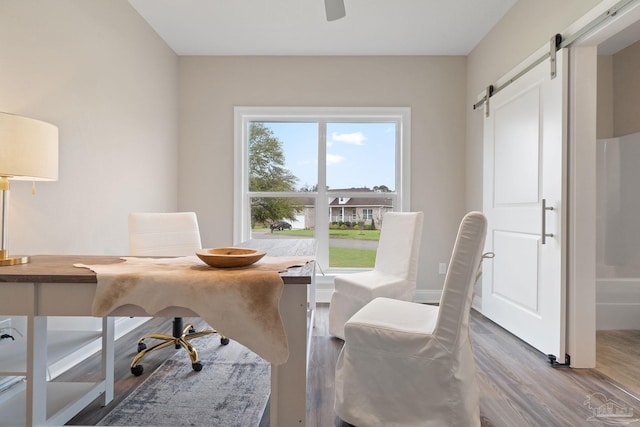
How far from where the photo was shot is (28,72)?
1925 mm

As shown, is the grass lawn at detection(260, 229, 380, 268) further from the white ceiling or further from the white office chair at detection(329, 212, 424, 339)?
the white ceiling

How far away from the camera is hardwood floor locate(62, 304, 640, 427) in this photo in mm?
1643

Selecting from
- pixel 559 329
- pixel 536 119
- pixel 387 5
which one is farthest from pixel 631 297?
pixel 387 5

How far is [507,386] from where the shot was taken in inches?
76.7

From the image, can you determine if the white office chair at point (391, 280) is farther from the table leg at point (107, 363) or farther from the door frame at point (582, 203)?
the table leg at point (107, 363)

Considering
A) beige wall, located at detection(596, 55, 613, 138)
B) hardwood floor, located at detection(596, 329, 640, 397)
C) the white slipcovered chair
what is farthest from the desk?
beige wall, located at detection(596, 55, 613, 138)

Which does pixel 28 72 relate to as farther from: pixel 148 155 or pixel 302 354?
pixel 302 354

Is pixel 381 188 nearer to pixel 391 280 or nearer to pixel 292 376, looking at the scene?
pixel 391 280

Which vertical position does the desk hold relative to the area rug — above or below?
above

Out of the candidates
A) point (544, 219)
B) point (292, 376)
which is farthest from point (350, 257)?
point (292, 376)

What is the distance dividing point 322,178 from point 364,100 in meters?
0.96

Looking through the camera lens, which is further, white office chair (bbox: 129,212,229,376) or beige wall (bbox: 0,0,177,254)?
white office chair (bbox: 129,212,229,376)

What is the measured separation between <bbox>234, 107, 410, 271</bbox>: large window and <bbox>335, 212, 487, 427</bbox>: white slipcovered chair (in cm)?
238

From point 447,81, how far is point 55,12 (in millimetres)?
3415
